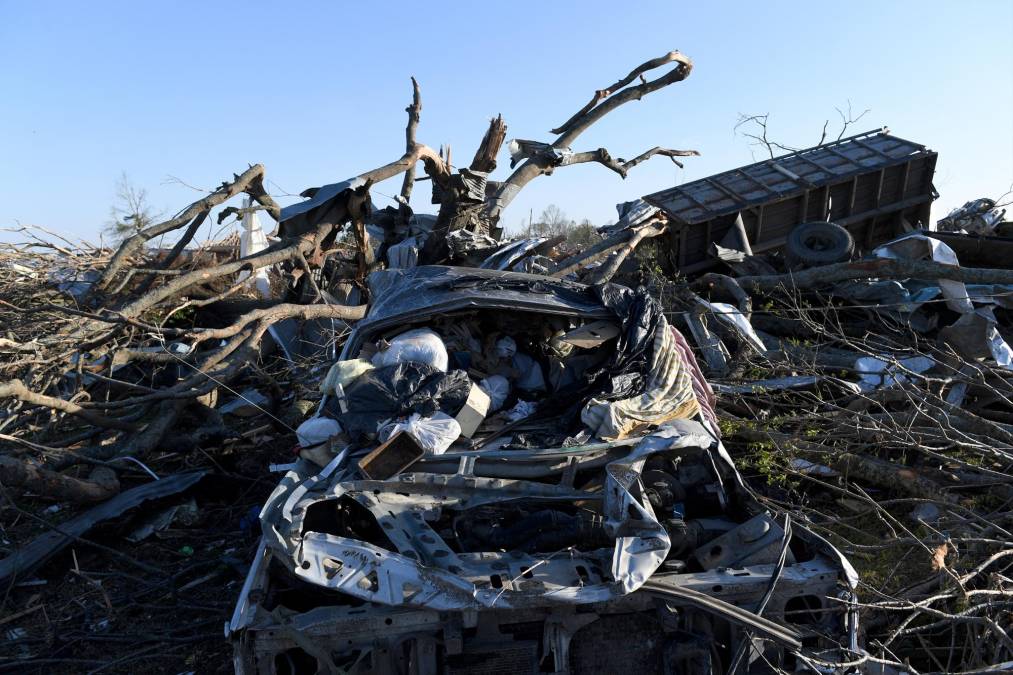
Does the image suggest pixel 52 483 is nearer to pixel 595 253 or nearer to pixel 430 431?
pixel 430 431

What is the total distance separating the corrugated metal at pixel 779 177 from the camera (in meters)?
9.53

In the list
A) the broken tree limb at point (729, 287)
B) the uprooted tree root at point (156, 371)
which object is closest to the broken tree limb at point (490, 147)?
the uprooted tree root at point (156, 371)

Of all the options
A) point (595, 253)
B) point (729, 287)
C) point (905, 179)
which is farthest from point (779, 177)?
point (595, 253)

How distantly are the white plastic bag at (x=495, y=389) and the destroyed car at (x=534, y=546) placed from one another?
0.03 metres

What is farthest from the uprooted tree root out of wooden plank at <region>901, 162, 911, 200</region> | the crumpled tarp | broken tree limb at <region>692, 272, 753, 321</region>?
wooden plank at <region>901, 162, 911, 200</region>

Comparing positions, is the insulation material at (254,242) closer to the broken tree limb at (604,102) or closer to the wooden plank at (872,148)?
the broken tree limb at (604,102)

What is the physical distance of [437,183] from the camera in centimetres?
1052

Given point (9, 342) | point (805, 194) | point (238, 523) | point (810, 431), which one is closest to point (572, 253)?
point (805, 194)

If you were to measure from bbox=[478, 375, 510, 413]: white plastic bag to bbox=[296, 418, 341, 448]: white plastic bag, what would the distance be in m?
0.89

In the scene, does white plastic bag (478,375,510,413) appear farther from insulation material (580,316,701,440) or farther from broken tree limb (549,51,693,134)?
broken tree limb (549,51,693,134)

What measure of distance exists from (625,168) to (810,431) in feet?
26.0

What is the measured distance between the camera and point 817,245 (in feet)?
29.6

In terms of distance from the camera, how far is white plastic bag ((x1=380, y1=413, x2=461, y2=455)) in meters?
3.55

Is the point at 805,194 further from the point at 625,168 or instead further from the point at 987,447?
the point at 987,447
